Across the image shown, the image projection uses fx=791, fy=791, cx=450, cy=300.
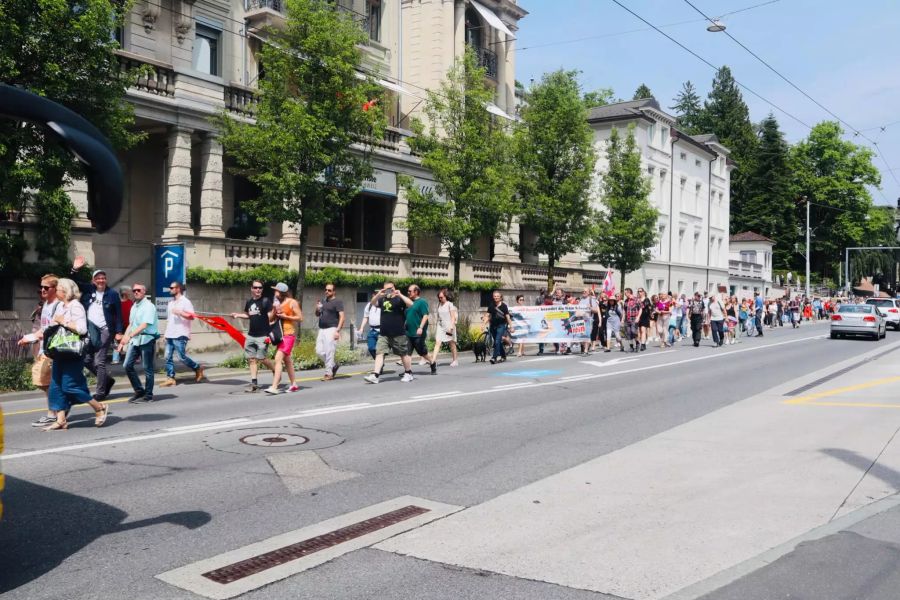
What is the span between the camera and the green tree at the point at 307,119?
18641 mm

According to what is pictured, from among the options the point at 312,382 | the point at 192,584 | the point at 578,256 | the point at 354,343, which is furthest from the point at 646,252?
the point at 192,584

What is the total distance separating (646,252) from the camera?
37562 mm

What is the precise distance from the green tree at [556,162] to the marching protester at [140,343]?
64.5 ft

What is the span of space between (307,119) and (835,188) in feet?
238

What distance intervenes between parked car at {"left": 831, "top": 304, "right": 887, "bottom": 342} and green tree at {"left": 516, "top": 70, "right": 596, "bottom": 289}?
1174cm

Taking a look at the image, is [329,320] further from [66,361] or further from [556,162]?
[556,162]

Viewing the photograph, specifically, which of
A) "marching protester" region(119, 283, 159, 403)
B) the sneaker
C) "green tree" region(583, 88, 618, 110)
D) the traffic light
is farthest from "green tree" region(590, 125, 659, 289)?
the traffic light

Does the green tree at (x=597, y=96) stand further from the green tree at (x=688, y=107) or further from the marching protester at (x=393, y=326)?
the green tree at (x=688, y=107)

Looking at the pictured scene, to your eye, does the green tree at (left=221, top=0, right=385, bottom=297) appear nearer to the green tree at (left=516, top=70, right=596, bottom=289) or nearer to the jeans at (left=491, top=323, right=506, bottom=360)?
the jeans at (left=491, top=323, right=506, bottom=360)

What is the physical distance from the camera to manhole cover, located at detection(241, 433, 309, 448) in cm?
834

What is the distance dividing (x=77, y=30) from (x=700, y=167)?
50.8 meters

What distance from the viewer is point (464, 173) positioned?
24.0 meters

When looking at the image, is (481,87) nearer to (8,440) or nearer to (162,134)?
(162,134)

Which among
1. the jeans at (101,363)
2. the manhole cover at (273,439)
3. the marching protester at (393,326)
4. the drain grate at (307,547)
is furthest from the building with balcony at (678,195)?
the drain grate at (307,547)
